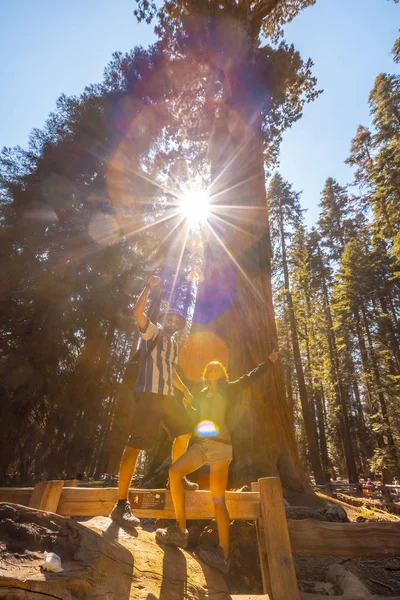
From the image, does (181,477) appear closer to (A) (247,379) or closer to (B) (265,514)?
(B) (265,514)

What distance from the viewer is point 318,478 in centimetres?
1761

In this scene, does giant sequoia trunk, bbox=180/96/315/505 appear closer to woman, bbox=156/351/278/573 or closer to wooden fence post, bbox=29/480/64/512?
woman, bbox=156/351/278/573

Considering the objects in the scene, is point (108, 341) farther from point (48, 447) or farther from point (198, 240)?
point (198, 240)

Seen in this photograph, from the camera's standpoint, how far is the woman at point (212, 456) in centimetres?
246

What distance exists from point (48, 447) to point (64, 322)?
3.69m

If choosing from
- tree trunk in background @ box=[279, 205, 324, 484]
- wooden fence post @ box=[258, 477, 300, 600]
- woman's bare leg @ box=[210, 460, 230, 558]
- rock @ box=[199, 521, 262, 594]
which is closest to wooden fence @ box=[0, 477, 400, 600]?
wooden fence post @ box=[258, 477, 300, 600]

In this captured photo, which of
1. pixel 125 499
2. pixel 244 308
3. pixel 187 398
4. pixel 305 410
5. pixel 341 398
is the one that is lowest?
pixel 125 499

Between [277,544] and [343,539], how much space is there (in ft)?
2.05

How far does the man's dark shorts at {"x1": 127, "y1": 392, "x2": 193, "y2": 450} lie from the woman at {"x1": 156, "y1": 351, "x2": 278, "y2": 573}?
0.16 meters

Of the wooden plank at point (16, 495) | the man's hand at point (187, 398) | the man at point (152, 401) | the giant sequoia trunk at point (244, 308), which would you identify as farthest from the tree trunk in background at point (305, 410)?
the wooden plank at point (16, 495)

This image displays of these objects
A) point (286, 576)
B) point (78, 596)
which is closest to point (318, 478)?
point (286, 576)

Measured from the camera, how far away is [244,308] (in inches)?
287

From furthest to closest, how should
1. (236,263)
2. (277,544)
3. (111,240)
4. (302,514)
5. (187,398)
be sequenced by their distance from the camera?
(111,240) → (236,263) → (302,514) → (187,398) → (277,544)

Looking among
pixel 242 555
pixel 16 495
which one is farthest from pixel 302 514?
pixel 16 495
